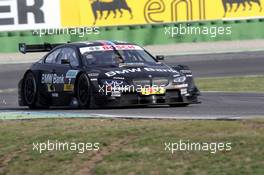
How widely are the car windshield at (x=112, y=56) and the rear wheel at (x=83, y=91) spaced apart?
515 mm

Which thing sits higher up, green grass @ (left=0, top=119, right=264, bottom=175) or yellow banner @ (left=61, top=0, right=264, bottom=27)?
yellow banner @ (left=61, top=0, right=264, bottom=27)

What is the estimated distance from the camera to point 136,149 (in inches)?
386

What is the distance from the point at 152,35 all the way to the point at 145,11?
2.77 ft

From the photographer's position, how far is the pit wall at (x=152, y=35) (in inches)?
1140

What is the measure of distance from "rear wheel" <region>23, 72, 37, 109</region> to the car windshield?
1.37 metres

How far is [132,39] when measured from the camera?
98.2 ft

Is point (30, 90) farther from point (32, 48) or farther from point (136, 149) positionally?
point (136, 149)

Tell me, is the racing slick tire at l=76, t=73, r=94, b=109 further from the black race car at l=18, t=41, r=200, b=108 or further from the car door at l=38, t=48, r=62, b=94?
the car door at l=38, t=48, r=62, b=94

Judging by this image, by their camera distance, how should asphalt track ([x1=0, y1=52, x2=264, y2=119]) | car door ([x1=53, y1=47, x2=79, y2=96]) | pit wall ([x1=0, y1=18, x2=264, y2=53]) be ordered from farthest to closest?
pit wall ([x1=0, y1=18, x2=264, y2=53]), car door ([x1=53, y1=47, x2=79, y2=96]), asphalt track ([x1=0, y1=52, x2=264, y2=119])

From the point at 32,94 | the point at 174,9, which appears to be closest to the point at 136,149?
the point at 32,94

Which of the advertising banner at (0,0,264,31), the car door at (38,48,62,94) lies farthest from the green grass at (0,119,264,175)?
the advertising banner at (0,0,264,31)

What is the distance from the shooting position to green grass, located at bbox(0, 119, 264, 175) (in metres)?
9.14

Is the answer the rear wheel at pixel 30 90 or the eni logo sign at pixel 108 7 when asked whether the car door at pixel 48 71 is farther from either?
the eni logo sign at pixel 108 7

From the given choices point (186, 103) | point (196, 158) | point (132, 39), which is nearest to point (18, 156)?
point (196, 158)
